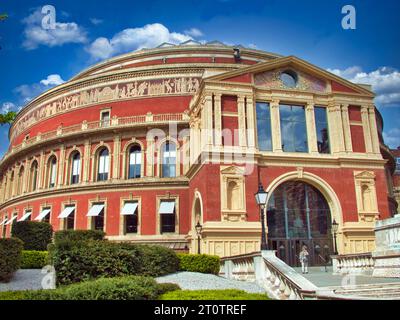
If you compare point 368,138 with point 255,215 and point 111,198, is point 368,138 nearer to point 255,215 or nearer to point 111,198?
point 255,215

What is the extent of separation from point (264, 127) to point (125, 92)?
13.9 m

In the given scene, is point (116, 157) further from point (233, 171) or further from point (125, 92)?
point (233, 171)

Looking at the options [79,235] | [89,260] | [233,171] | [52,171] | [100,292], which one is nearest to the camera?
[100,292]

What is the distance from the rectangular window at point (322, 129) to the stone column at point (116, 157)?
A: 15605 mm

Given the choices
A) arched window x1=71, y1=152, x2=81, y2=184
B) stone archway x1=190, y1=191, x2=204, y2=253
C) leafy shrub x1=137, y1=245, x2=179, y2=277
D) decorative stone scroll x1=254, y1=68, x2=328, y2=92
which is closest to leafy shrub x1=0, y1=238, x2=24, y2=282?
leafy shrub x1=137, y1=245, x2=179, y2=277

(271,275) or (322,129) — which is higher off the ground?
(322,129)

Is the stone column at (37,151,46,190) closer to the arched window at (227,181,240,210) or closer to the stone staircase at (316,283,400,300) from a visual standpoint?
the arched window at (227,181,240,210)

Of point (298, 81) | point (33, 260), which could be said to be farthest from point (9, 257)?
point (298, 81)

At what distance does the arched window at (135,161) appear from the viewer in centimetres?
3172

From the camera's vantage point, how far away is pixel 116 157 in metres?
32.0

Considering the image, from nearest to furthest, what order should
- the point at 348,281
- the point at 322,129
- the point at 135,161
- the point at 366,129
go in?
1. the point at 348,281
2. the point at 322,129
3. the point at 366,129
4. the point at 135,161

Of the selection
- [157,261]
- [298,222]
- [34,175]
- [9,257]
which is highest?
[34,175]

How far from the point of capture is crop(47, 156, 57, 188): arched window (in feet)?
115

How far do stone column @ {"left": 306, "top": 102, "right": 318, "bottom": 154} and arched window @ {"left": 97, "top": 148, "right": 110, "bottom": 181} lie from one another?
16292 millimetres
